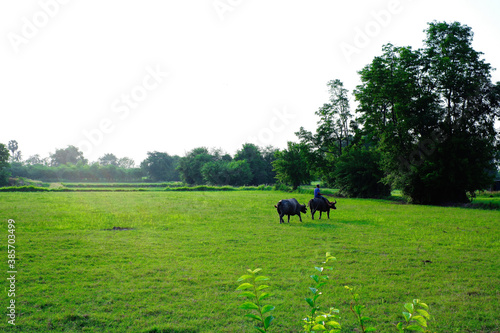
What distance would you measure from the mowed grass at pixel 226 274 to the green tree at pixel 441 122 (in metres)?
14.1

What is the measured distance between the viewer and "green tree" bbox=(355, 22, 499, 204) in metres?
26.4

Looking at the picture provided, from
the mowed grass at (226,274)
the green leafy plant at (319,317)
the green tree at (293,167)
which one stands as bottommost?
the mowed grass at (226,274)

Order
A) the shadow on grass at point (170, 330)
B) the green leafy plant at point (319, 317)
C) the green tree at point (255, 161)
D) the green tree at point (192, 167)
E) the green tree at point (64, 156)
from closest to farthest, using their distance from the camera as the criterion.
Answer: the green leafy plant at point (319, 317), the shadow on grass at point (170, 330), the green tree at point (255, 161), the green tree at point (192, 167), the green tree at point (64, 156)

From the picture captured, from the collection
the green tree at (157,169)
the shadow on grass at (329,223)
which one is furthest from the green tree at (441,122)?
the green tree at (157,169)

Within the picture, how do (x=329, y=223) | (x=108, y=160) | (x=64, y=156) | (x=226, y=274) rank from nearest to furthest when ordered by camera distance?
(x=226, y=274), (x=329, y=223), (x=64, y=156), (x=108, y=160)

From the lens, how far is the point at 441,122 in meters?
27.4

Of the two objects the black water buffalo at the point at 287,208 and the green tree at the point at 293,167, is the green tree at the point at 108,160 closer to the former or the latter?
the green tree at the point at 293,167

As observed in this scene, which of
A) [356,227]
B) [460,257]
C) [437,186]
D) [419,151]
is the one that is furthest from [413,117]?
[460,257]

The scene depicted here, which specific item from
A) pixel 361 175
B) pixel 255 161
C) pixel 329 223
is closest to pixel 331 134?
pixel 361 175

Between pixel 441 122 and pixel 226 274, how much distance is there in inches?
1046

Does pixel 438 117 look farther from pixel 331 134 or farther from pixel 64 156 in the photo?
pixel 64 156

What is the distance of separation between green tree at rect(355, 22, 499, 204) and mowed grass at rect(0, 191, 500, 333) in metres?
14.1

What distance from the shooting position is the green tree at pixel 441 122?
2642cm

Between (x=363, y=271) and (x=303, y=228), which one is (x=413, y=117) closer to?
(x=303, y=228)
